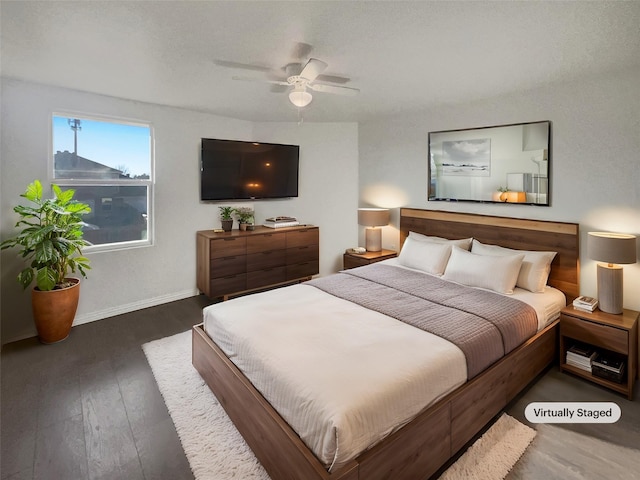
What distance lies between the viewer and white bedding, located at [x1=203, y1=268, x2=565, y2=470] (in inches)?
59.7

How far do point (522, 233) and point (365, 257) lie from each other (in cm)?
184

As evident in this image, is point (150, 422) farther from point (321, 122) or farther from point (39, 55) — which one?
point (321, 122)

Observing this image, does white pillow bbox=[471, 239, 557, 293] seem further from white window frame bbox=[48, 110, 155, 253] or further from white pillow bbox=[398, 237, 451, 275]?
white window frame bbox=[48, 110, 155, 253]

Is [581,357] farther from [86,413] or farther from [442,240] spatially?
[86,413]

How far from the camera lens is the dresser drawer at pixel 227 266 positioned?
426 cm

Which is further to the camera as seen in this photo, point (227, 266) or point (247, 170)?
point (247, 170)

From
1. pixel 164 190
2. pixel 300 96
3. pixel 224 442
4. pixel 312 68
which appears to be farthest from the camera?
pixel 164 190

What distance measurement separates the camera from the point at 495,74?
290 cm

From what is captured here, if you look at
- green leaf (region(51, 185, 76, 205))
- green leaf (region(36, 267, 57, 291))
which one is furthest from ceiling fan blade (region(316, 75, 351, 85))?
green leaf (region(36, 267, 57, 291))

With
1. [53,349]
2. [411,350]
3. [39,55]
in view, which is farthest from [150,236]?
[411,350]

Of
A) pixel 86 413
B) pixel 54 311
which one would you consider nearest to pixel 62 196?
pixel 54 311

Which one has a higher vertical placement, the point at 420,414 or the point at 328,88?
the point at 328,88

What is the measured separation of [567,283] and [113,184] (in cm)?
488

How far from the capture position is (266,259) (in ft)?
15.4
